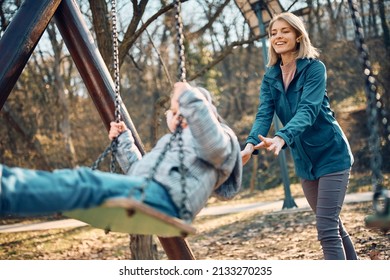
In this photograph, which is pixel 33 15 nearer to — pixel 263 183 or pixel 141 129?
pixel 263 183

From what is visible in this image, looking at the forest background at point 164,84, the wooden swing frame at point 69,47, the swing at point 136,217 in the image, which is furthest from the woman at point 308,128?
the forest background at point 164,84

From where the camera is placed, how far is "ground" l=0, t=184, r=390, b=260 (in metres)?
4.61

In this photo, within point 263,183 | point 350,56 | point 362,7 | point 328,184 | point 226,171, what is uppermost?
point 362,7

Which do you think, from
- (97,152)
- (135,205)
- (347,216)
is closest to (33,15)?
(135,205)

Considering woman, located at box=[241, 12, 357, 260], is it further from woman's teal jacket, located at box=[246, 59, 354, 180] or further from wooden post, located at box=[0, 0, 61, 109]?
wooden post, located at box=[0, 0, 61, 109]

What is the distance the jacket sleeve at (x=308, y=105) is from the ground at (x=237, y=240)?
1.88 meters

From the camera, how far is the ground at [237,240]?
15.1 feet

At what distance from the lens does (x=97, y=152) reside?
11703 mm

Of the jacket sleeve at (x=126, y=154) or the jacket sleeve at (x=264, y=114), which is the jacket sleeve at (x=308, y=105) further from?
the jacket sleeve at (x=126, y=154)

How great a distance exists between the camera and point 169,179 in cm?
186

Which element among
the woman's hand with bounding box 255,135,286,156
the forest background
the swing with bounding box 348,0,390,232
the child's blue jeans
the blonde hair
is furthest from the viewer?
the forest background

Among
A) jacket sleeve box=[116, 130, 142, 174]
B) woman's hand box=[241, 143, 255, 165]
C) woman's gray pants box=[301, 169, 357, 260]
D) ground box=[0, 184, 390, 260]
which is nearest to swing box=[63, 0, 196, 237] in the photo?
jacket sleeve box=[116, 130, 142, 174]
